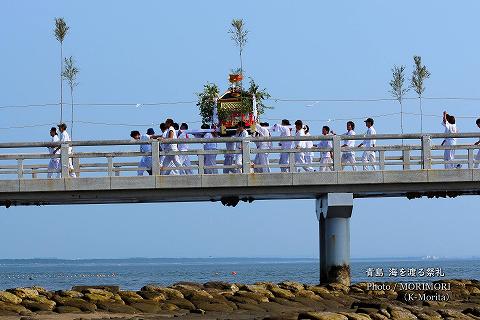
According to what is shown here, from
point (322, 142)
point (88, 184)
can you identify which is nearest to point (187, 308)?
point (88, 184)

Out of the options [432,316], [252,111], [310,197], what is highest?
[252,111]

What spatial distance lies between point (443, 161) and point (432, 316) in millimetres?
7264

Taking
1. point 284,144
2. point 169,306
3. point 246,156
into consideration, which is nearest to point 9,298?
point 169,306

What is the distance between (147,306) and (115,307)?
30.7 inches

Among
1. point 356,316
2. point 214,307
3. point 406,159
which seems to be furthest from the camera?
point 406,159

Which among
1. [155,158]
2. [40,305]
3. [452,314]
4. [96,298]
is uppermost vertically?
[155,158]

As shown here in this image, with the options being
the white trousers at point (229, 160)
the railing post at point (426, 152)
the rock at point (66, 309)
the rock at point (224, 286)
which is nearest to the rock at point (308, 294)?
the rock at point (224, 286)

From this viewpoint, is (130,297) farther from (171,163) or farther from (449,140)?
(449,140)

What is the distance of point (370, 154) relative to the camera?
3097 centimetres

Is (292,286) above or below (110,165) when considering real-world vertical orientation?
below

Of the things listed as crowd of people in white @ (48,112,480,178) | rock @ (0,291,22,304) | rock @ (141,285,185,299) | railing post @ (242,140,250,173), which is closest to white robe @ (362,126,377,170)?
crowd of people in white @ (48,112,480,178)

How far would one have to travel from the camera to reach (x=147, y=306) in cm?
2673

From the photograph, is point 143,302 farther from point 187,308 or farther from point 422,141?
point 422,141

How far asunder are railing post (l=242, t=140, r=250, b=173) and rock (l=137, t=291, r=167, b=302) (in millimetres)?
3991
